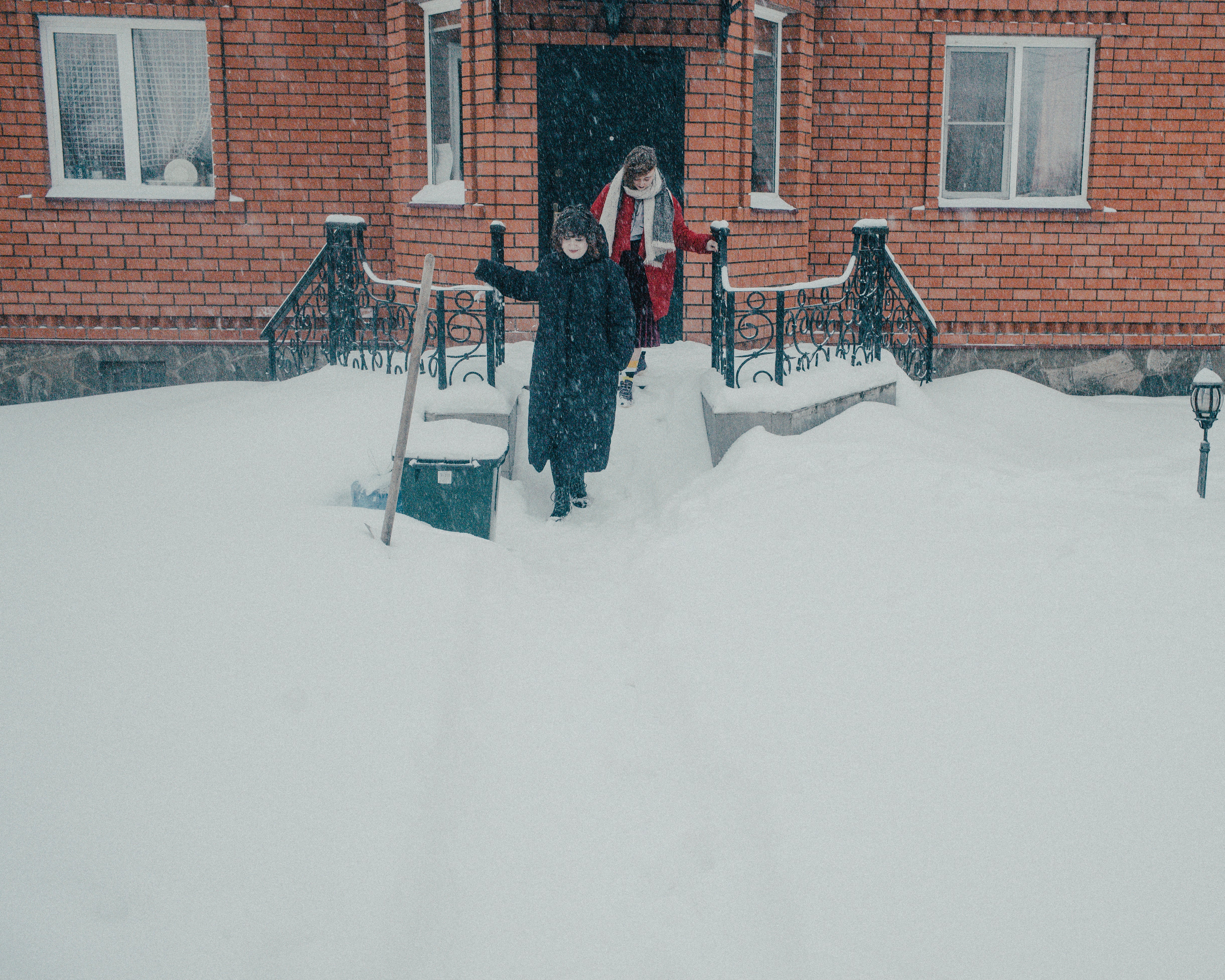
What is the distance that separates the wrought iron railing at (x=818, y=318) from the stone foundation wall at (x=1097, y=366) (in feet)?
3.09

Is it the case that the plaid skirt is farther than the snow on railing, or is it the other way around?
the plaid skirt

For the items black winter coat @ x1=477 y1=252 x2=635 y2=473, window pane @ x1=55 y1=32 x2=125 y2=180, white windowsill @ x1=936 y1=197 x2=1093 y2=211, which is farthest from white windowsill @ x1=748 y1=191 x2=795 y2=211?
window pane @ x1=55 y1=32 x2=125 y2=180

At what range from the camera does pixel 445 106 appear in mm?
→ 8648

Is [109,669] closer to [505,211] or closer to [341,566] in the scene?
[341,566]

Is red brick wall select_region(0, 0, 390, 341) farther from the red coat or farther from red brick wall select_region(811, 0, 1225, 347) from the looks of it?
red brick wall select_region(811, 0, 1225, 347)

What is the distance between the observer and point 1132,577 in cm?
422

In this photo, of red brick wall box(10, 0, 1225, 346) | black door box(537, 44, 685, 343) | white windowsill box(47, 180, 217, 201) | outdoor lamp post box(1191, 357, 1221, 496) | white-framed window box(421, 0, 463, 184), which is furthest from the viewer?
white windowsill box(47, 180, 217, 201)

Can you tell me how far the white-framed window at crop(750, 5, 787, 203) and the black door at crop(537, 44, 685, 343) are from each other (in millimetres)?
897

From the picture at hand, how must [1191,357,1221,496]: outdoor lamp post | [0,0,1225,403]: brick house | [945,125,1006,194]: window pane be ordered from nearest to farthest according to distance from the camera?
[1191,357,1221,496]: outdoor lamp post → [0,0,1225,403]: brick house → [945,125,1006,194]: window pane

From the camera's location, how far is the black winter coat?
5.65 metres

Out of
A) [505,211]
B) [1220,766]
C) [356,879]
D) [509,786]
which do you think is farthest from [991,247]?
[356,879]

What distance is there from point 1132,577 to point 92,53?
8721 mm

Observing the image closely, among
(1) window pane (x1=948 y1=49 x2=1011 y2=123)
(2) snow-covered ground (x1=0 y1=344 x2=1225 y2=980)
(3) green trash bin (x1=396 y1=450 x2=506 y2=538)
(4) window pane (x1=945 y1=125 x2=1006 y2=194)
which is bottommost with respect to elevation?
(2) snow-covered ground (x1=0 y1=344 x2=1225 y2=980)

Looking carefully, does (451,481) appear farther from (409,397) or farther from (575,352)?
(575,352)
